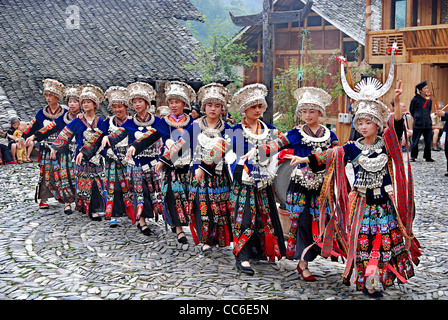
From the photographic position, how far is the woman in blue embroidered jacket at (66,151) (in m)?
7.95

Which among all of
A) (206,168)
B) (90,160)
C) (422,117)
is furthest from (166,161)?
(422,117)

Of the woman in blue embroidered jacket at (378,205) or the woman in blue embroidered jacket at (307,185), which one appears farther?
the woman in blue embroidered jacket at (307,185)

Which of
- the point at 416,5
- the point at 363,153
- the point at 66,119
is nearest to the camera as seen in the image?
the point at 363,153

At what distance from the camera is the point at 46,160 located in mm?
8312

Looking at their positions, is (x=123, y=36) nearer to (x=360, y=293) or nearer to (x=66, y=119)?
(x=66, y=119)

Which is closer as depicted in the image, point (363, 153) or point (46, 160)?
point (363, 153)

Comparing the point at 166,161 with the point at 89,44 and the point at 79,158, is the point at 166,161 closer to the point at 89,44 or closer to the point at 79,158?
the point at 79,158

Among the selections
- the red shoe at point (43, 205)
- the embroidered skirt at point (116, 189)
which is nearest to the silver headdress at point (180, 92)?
the embroidered skirt at point (116, 189)

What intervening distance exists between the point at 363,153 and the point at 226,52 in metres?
11.5

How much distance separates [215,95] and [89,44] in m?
15.1

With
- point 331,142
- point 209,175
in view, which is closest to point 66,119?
point 209,175

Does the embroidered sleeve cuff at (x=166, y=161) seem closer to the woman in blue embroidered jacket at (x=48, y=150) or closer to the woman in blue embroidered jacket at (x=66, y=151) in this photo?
the woman in blue embroidered jacket at (x=66, y=151)

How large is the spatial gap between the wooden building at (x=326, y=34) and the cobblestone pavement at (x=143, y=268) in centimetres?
1349

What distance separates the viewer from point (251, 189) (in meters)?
5.38
